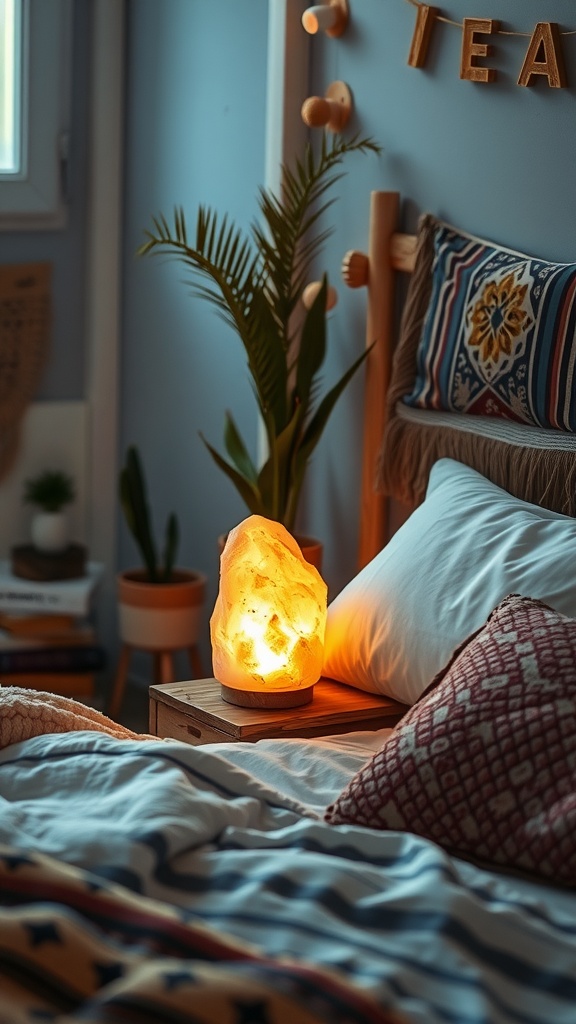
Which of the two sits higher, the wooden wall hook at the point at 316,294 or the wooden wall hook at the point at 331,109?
the wooden wall hook at the point at 331,109

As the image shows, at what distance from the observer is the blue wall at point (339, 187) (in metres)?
2.24

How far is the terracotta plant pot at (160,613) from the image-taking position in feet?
10.3

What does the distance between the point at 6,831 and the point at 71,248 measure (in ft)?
7.70

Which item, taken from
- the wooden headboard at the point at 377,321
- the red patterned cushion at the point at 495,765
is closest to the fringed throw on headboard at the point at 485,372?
the wooden headboard at the point at 377,321

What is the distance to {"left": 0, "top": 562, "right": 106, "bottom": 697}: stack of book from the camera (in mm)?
3246

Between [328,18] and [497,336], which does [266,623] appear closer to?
[497,336]

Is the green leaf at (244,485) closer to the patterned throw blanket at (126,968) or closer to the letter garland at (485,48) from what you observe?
the letter garland at (485,48)

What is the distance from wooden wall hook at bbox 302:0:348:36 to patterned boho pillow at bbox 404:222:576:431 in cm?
51

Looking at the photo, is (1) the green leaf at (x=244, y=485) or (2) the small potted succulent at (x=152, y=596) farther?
(2) the small potted succulent at (x=152, y=596)

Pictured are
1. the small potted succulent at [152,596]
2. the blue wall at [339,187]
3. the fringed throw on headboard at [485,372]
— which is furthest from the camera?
the small potted succulent at [152,596]

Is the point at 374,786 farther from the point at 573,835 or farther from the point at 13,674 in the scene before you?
the point at 13,674

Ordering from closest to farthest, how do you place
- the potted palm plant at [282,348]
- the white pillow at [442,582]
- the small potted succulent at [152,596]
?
the white pillow at [442,582] < the potted palm plant at [282,348] < the small potted succulent at [152,596]

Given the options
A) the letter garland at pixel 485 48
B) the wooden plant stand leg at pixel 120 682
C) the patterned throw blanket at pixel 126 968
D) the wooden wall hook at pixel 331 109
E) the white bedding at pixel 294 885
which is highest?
the letter garland at pixel 485 48

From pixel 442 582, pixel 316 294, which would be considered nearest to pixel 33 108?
pixel 316 294
